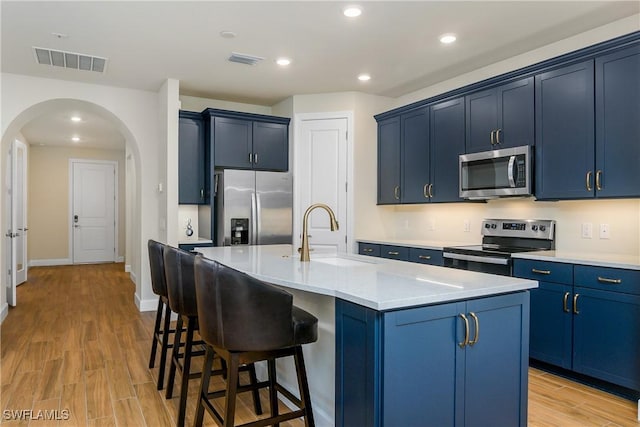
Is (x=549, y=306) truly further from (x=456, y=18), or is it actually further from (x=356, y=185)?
(x=356, y=185)

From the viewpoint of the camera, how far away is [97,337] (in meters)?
4.04

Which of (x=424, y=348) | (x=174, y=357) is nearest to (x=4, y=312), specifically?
(x=174, y=357)

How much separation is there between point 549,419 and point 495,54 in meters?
2.99

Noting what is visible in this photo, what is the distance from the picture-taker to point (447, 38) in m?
3.50

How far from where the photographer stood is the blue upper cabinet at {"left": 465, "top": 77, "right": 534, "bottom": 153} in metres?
3.48

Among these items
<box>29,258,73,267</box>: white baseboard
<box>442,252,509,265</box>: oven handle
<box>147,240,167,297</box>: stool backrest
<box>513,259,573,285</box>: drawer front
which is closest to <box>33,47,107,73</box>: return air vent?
<box>147,240,167,297</box>: stool backrest

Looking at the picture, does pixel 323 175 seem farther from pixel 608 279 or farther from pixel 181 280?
pixel 608 279

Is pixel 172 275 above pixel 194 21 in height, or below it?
below

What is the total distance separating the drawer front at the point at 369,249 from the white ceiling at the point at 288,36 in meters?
1.82

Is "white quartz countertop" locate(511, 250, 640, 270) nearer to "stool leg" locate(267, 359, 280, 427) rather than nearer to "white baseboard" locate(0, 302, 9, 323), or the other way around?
"stool leg" locate(267, 359, 280, 427)

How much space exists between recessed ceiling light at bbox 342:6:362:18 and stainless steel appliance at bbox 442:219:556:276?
209 cm

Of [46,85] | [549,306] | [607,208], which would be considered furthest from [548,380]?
[46,85]

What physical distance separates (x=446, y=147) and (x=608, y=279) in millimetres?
1948

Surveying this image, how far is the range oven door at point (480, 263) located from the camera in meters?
3.34
